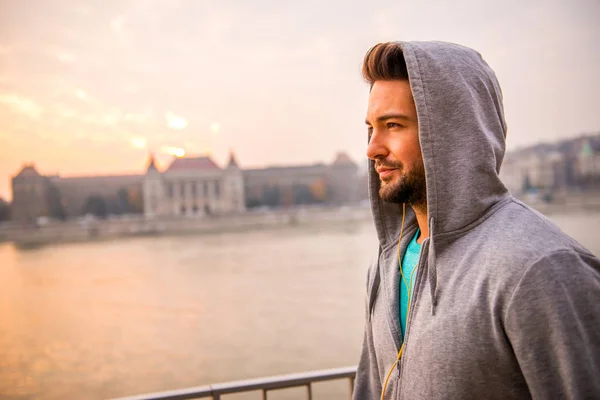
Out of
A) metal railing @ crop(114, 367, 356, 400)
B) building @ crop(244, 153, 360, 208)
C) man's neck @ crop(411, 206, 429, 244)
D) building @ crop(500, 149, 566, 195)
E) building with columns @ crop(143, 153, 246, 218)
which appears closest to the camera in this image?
man's neck @ crop(411, 206, 429, 244)

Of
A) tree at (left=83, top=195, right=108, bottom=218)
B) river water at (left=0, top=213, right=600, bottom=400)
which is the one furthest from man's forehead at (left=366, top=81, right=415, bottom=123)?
tree at (left=83, top=195, right=108, bottom=218)

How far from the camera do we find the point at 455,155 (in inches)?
28.4

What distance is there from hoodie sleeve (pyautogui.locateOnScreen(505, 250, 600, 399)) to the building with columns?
3374 centimetres

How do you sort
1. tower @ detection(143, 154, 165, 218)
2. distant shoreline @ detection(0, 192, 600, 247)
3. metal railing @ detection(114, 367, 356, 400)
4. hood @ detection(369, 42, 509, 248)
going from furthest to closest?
1. tower @ detection(143, 154, 165, 218)
2. distant shoreline @ detection(0, 192, 600, 247)
3. metal railing @ detection(114, 367, 356, 400)
4. hood @ detection(369, 42, 509, 248)

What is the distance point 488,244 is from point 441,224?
8 cm

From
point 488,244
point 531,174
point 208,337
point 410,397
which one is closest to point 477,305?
point 488,244

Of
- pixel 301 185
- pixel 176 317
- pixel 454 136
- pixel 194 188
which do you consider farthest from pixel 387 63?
pixel 301 185

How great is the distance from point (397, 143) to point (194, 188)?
3506 centimetres

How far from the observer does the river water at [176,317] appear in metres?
5.43

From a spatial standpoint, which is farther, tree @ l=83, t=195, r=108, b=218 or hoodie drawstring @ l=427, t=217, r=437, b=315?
tree @ l=83, t=195, r=108, b=218

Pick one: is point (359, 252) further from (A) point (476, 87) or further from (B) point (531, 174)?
(B) point (531, 174)

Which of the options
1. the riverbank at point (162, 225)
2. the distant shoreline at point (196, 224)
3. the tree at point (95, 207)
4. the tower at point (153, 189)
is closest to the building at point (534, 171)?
the distant shoreline at point (196, 224)

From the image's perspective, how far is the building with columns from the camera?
34.1 m

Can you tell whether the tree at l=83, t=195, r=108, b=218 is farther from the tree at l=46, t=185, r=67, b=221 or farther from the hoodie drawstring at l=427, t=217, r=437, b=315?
the hoodie drawstring at l=427, t=217, r=437, b=315
